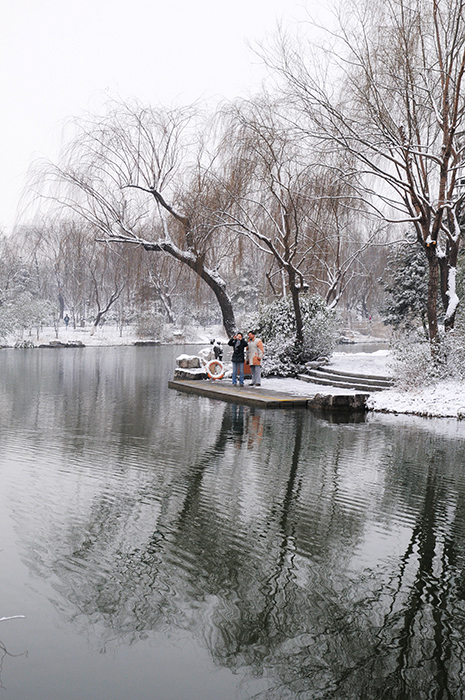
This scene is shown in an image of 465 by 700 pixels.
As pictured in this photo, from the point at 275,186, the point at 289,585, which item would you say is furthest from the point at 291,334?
the point at 289,585

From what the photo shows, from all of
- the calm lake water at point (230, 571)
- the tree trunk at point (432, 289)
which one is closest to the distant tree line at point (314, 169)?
the tree trunk at point (432, 289)

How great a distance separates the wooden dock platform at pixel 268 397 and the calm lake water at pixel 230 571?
4.04m

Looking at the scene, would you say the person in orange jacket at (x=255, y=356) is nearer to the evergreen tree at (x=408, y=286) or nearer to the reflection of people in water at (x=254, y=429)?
the reflection of people in water at (x=254, y=429)

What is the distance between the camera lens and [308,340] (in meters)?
20.7

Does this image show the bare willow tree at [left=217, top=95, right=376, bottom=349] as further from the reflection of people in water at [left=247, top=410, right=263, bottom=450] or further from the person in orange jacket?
the reflection of people in water at [left=247, top=410, right=263, bottom=450]

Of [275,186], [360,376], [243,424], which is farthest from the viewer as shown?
[275,186]

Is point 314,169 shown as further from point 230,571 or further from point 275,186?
point 230,571

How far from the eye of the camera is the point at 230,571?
4.44 meters

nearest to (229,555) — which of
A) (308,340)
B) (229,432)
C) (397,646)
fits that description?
(397,646)

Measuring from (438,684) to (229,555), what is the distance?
6.25 feet

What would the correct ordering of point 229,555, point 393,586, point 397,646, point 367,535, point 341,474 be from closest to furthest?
1. point 397,646
2. point 393,586
3. point 229,555
4. point 367,535
5. point 341,474

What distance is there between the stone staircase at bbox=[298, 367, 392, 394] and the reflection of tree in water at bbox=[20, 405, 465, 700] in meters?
9.07

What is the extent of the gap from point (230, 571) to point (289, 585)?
1.46 feet

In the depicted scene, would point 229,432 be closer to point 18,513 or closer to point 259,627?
point 18,513
